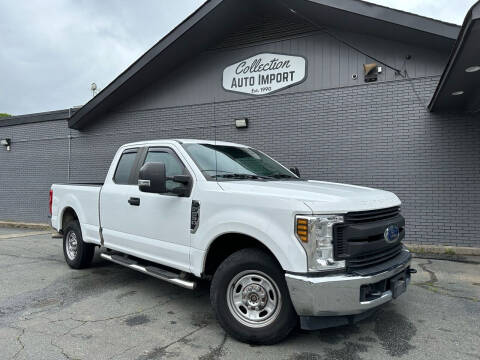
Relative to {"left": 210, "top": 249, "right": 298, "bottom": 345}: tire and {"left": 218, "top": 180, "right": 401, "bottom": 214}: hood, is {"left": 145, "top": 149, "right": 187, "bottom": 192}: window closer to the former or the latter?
{"left": 218, "top": 180, "right": 401, "bottom": 214}: hood

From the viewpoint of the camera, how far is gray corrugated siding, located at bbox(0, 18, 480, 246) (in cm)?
714

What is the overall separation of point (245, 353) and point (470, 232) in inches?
232

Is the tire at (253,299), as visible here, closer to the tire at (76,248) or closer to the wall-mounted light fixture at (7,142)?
the tire at (76,248)

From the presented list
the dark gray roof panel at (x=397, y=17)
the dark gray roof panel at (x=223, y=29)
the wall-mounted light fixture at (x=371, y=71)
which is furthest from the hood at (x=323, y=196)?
the wall-mounted light fixture at (x=371, y=71)

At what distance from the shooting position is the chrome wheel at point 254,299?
3258mm

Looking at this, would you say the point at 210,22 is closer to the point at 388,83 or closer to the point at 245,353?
the point at 388,83

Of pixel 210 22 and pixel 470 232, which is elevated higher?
pixel 210 22

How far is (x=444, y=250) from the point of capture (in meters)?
7.09

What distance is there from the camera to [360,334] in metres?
3.57

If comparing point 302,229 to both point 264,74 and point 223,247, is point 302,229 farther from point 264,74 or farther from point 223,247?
point 264,74

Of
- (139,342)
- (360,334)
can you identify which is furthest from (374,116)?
(139,342)

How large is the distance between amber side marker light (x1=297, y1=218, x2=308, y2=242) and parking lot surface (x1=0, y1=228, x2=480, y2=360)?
3.48 ft

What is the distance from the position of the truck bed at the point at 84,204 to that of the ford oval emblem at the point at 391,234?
156 inches

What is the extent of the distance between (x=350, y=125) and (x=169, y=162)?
16.2 ft
